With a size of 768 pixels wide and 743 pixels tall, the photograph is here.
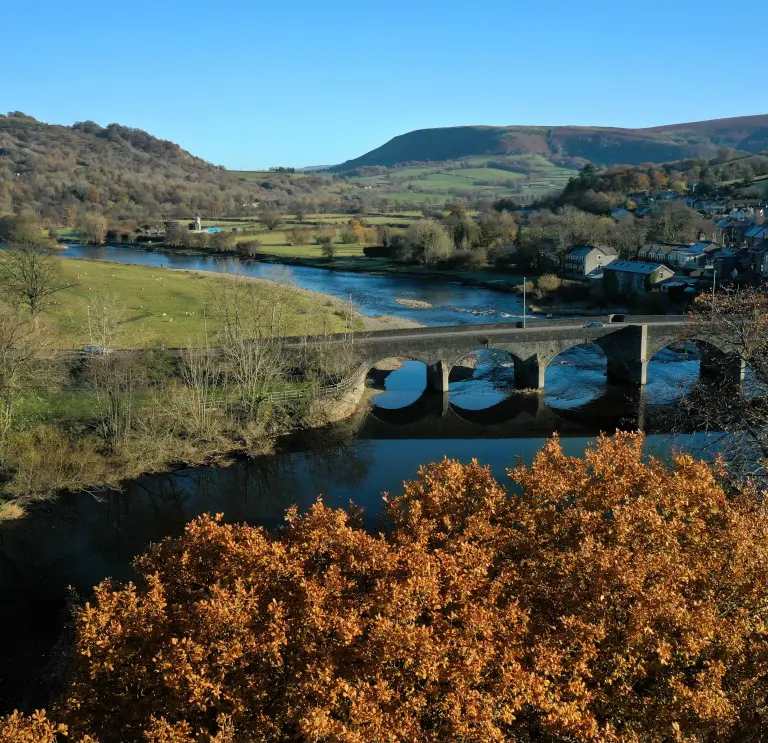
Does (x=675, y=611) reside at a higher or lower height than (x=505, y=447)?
higher

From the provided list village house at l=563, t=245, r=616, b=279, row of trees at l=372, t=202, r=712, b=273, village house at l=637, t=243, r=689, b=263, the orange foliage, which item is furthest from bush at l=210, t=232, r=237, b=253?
the orange foliage

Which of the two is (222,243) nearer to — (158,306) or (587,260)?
(587,260)

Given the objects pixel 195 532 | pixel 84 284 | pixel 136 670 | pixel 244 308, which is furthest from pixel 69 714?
pixel 84 284

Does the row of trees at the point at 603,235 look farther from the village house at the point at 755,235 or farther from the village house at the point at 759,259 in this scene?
the village house at the point at 759,259

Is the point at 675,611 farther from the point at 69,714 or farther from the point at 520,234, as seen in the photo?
the point at 520,234

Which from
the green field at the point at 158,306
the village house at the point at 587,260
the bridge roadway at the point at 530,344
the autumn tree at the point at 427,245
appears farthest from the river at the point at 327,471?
the autumn tree at the point at 427,245

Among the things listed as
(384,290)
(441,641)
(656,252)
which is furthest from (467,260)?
(441,641)
